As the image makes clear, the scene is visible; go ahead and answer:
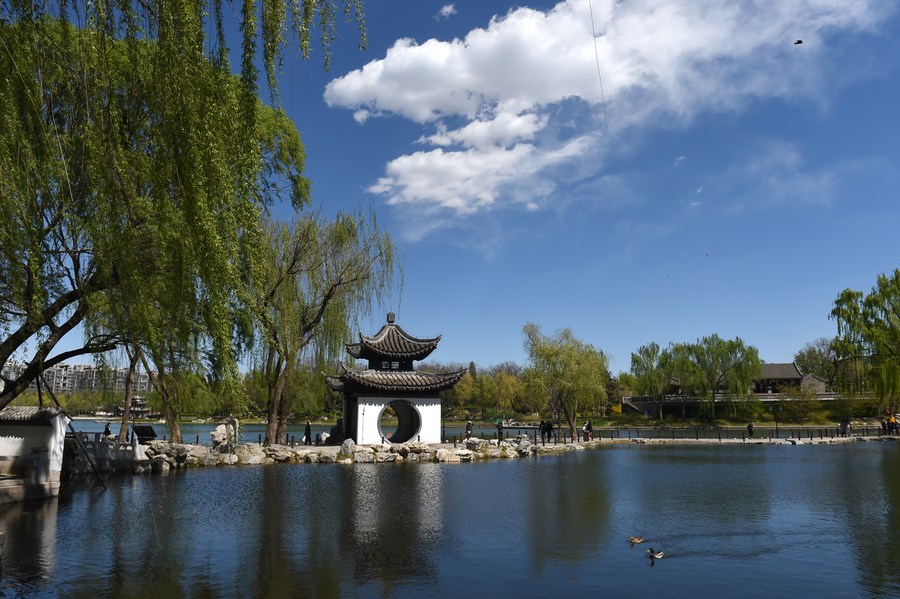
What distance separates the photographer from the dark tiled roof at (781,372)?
6122 centimetres

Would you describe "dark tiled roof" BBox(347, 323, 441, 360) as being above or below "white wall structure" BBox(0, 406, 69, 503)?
above

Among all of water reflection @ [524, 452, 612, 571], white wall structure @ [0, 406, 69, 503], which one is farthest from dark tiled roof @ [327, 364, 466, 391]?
white wall structure @ [0, 406, 69, 503]

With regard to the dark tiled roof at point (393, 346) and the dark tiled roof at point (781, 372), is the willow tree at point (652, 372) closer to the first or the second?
the dark tiled roof at point (781, 372)

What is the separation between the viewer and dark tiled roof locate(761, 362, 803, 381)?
61219mm

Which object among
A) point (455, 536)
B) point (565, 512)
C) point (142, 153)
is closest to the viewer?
point (142, 153)

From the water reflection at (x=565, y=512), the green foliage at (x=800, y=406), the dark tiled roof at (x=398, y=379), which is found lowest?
the water reflection at (x=565, y=512)

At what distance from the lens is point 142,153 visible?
754cm

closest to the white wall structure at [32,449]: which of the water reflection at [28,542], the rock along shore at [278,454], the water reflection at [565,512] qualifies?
the water reflection at [28,542]

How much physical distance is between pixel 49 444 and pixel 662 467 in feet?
62.6

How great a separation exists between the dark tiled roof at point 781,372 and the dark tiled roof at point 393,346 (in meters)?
44.9

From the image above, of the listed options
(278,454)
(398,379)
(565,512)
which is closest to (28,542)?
(565,512)

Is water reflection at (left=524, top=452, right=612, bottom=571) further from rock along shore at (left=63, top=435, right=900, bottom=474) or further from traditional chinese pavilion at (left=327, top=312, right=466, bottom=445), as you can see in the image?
traditional chinese pavilion at (left=327, top=312, right=466, bottom=445)

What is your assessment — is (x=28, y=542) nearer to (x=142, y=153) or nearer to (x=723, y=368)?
(x=142, y=153)

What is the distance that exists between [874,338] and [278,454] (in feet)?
112
